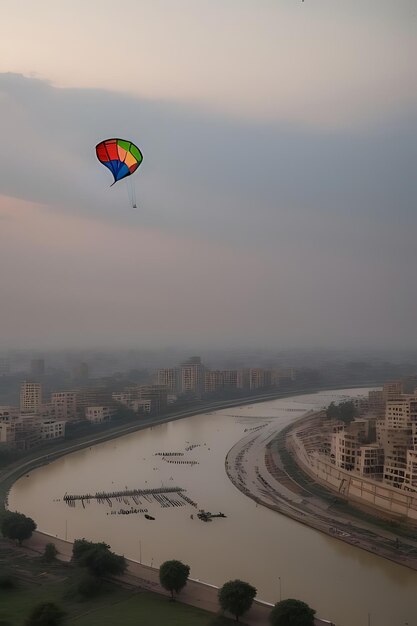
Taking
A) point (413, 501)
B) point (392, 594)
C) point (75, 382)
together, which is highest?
point (75, 382)

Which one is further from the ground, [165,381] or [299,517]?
[165,381]

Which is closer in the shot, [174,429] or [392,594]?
[392,594]

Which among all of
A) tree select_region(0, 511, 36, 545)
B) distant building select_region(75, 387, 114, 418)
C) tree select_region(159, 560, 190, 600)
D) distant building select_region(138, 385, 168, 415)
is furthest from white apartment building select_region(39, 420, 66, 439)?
tree select_region(159, 560, 190, 600)

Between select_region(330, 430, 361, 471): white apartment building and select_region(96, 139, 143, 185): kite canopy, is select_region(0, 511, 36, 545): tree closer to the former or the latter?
select_region(96, 139, 143, 185): kite canopy

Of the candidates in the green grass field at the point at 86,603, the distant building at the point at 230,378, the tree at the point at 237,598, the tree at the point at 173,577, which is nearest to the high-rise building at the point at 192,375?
the distant building at the point at 230,378

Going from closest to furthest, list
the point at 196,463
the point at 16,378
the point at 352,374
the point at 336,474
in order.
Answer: the point at 336,474
the point at 196,463
the point at 16,378
the point at 352,374

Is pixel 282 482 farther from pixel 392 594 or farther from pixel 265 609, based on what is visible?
pixel 265 609

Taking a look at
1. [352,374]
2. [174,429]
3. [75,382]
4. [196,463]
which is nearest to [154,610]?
[196,463]

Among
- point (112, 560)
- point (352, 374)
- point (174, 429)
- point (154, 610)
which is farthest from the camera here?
point (352, 374)

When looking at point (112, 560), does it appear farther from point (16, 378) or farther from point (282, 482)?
point (16, 378)
